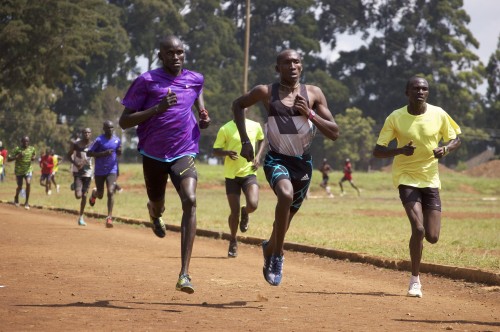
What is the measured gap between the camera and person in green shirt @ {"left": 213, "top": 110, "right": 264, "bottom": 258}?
1329 cm

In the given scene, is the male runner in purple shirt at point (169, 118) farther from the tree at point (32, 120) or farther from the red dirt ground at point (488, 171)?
the red dirt ground at point (488, 171)

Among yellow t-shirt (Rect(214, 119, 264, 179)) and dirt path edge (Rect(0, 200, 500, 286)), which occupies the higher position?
yellow t-shirt (Rect(214, 119, 264, 179))

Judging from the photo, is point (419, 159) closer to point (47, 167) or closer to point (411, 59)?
point (47, 167)

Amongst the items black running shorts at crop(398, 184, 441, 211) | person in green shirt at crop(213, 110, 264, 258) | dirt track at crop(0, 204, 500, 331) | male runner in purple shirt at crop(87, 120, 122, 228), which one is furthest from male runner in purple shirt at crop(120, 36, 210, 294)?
male runner in purple shirt at crop(87, 120, 122, 228)

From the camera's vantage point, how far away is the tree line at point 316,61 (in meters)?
86.5

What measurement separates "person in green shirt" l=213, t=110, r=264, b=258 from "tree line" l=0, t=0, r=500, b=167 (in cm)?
6205

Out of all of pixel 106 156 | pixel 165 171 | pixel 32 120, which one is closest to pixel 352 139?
pixel 32 120

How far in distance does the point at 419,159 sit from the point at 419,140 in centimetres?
20

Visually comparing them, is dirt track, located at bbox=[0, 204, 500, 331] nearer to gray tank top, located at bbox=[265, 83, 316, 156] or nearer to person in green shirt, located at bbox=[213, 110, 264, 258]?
person in green shirt, located at bbox=[213, 110, 264, 258]

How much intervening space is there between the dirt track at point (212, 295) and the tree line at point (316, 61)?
2479 inches

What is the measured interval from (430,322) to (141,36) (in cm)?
8446

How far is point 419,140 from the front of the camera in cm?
994

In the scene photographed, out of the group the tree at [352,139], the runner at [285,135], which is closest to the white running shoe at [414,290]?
the runner at [285,135]

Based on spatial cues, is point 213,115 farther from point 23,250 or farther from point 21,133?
point 23,250
